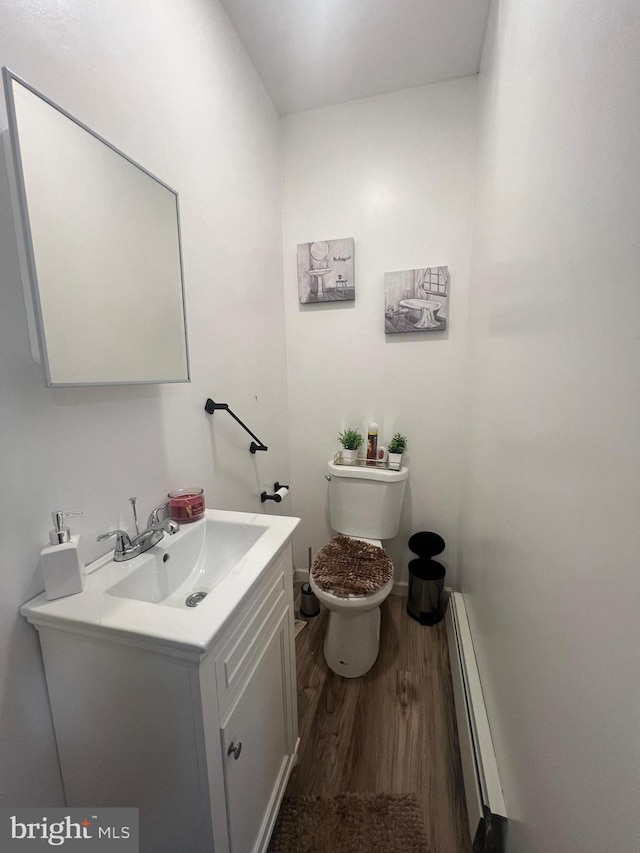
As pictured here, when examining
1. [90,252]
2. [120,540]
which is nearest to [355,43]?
[90,252]

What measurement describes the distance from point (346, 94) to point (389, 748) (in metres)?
2.87

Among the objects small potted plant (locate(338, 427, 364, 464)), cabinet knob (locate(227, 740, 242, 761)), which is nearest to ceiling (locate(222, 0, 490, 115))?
small potted plant (locate(338, 427, 364, 464))

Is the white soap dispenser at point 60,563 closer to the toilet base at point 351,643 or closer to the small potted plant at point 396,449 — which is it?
the toilet base at point 351,643

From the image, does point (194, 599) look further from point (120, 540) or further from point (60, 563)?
A: point (60, 563)

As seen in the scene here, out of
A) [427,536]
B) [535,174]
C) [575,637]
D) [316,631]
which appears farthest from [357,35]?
[316,631]

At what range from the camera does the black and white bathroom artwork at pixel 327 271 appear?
1.74 m

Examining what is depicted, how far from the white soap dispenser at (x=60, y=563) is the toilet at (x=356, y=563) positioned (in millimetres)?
925

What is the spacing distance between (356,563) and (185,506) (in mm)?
845

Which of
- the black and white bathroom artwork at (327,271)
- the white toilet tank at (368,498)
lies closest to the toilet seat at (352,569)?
the white toilet tank at (368,498)

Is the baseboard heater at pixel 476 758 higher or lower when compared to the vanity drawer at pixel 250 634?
lower

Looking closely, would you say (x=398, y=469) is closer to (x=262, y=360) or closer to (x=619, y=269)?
(x=262, y=360)

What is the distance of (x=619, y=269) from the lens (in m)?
0.42

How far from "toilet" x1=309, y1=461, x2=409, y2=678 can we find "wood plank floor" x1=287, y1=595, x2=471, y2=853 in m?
0.09
